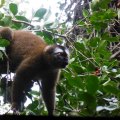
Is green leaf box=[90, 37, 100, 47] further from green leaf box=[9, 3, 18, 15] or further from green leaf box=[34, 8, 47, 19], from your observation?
green leaf box=[9, 3, 18, 15]

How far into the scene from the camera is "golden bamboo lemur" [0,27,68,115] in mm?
2570

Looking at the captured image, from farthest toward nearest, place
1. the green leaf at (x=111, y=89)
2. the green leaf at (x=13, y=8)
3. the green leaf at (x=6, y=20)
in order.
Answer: the green leaf at (x=13, y=8), the green leaf at (x=6, y=20), the green leaf at (x=111, y=89)

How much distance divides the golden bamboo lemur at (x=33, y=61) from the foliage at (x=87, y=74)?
0.36 feet

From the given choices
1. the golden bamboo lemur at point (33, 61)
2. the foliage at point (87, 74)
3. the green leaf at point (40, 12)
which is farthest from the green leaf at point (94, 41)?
the green leaf at point (40, 12)

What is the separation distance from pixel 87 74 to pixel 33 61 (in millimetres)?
878

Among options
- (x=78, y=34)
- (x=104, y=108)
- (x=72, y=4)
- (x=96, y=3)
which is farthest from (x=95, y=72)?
(x=72, y=4)

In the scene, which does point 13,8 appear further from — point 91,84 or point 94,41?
point 91,84

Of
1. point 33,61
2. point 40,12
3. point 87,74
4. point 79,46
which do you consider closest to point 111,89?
point 87,74

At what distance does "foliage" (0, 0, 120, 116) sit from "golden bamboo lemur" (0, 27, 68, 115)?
0.11 meters

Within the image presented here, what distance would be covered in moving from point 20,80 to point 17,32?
0.57 metres

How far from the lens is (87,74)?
205cm

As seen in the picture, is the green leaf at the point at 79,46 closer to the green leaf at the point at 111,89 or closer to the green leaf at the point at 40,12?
the green leaf at the point at 40,12

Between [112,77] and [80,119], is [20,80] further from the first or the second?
[80,119]

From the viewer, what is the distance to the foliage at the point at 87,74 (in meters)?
1.77
